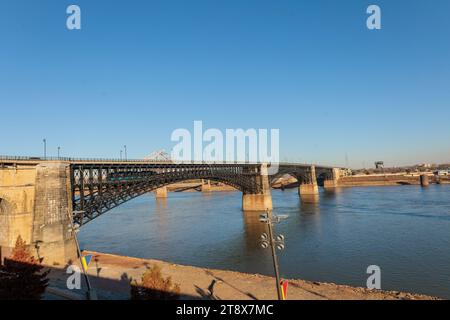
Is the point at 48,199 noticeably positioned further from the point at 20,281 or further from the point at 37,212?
the point at 20,281

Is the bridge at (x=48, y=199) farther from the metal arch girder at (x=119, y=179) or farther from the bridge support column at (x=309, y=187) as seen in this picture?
the bridge support column at (x=309, y=187)

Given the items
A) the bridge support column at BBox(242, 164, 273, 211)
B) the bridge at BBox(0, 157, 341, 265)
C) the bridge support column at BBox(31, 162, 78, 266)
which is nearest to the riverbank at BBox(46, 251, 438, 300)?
the bridge support column at BBox(31, 162, 78, 266)

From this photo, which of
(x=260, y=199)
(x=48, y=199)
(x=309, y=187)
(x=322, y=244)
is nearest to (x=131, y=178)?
(x=48, y=199)

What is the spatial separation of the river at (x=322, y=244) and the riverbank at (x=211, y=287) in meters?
4.56

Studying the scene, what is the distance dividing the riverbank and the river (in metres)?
4.56

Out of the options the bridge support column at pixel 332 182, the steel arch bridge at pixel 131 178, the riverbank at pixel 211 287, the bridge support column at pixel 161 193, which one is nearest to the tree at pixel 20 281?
the riverbank at pixel 211 287

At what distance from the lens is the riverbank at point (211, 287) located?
71.9ft

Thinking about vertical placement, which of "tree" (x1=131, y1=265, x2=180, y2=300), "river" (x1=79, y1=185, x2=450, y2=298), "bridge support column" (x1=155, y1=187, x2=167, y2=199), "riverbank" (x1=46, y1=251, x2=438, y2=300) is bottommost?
"bridge support column" (x1=155, y1=187, x2=167, y2=199)

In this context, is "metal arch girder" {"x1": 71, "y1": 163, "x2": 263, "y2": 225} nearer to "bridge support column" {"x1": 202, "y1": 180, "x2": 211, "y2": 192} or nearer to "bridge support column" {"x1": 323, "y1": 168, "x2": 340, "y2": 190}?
"bridge support column" {"x1": 202, "y1": 180, "x2": 211, "y2": 192}

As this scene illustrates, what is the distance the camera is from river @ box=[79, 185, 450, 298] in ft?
97.8

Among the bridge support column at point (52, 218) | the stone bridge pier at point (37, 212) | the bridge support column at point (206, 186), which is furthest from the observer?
the bridge support column at point (206, 186)
